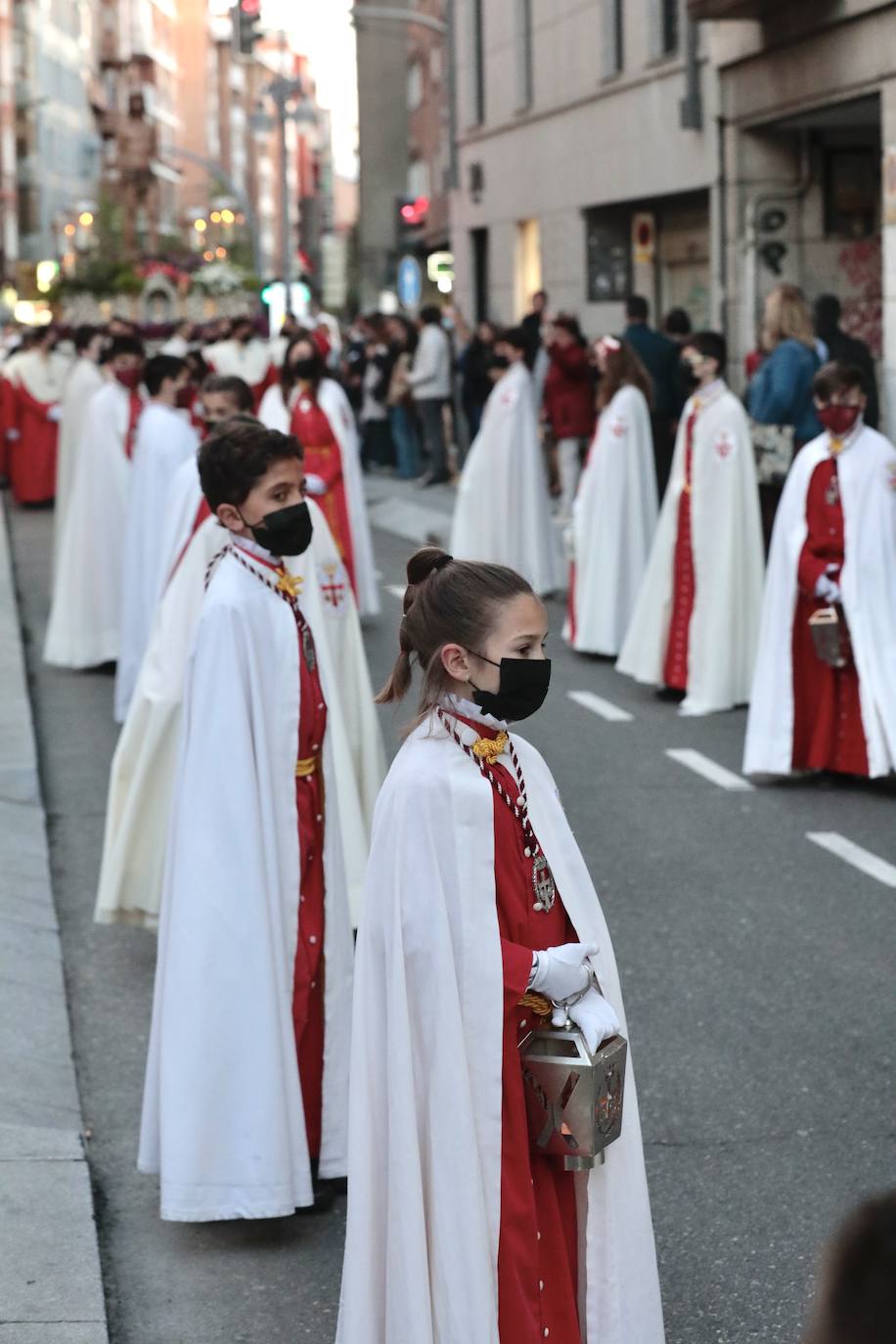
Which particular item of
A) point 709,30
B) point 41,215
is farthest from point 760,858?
point 41,215

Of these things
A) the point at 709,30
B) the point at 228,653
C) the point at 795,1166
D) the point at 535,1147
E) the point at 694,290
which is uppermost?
the point at 709,30

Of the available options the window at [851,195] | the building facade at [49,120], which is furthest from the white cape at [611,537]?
the building facade at [49,120]

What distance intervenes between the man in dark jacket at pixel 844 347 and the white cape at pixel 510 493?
6.63 ft

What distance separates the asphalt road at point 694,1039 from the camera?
15.8 ft

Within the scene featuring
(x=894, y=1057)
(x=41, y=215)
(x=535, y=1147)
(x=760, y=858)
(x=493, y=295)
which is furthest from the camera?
(x=41, y=215)

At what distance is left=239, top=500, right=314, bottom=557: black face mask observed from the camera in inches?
201

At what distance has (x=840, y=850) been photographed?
8602mm

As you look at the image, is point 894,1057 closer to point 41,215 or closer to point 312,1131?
point 312,1131

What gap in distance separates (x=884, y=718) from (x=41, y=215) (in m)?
100.0

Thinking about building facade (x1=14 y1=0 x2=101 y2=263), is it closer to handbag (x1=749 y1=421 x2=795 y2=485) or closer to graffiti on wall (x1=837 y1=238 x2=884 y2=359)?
graffiti on wall (x1=837 y1=238 x2=884 y2=359)

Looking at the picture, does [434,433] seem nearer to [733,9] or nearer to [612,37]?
[612,37]

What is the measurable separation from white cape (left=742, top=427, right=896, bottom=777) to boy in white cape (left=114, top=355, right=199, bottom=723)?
3.30m

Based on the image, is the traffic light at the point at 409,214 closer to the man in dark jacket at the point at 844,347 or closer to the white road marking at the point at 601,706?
the man in dark jacket at the point at 844,347

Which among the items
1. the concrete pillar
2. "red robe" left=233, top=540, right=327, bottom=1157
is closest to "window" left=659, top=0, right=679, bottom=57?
the concrete pillar
